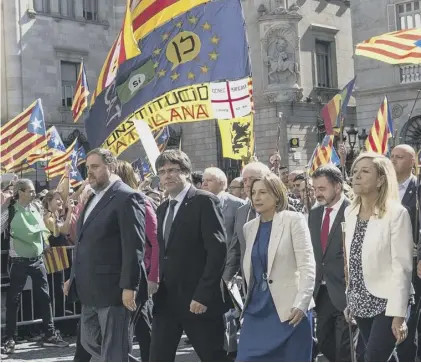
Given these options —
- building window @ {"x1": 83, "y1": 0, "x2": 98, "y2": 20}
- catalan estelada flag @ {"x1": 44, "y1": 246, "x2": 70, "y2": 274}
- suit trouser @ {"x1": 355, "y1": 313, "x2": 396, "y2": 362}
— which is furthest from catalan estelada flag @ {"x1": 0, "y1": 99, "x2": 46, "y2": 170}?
building window @ {"x1": 83, "y1": 0, "x2": 98, "y2": 20}

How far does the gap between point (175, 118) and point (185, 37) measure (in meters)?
1.02

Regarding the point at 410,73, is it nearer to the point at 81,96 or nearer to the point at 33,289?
the point at 81,96

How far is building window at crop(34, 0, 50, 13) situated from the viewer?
37.5m

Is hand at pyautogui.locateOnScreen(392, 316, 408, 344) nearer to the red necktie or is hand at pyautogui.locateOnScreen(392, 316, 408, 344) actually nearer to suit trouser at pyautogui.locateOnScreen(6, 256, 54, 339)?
the red necktie

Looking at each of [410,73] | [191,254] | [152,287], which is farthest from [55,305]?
[410,73]

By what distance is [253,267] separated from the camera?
604cm

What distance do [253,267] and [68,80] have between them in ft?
111

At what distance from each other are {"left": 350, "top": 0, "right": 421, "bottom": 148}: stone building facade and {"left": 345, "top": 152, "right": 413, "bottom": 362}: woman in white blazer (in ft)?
78.4

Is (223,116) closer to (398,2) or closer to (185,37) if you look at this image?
(185,37)

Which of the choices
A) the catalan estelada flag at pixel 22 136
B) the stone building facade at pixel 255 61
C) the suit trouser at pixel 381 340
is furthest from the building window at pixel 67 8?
the suit trouser at pixel 381 340

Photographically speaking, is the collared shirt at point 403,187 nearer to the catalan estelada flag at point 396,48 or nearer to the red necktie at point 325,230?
the red necktie at point 325,230

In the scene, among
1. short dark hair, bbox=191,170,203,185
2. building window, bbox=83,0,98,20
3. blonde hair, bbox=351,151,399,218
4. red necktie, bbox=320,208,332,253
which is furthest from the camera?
building window, bbox=83,0,98,20

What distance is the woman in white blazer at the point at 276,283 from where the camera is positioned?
5.82 metres

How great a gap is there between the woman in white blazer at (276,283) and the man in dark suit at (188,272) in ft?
2.09
